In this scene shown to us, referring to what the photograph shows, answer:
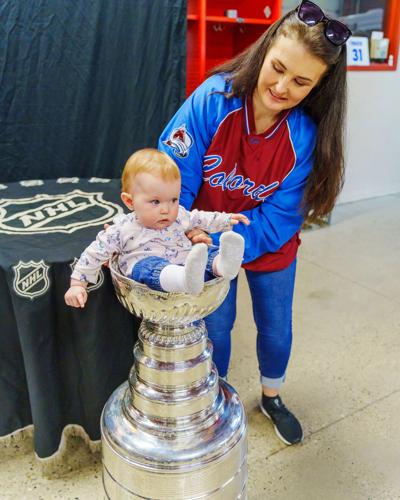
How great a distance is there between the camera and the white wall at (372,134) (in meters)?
3.79

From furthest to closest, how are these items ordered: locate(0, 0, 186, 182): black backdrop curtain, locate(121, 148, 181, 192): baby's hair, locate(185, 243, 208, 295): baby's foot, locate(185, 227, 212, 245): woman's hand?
1. locate(0, 0, 186, 182): black backdrop curtain
2. locate(185, 227, 212, 245): woman's hand
3. locate(121, 148, 181, 192): baby's hair
4. locate(185, 243, 208, 295): baby's foot

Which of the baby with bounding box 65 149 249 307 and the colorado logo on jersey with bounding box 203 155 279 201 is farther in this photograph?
the colorado logo on jersey with bounding box 203 155 279 201

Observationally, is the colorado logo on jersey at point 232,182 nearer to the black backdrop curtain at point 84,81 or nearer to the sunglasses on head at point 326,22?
the sunglasses on head at point 326,22

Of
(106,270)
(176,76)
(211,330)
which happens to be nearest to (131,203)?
(106,270)

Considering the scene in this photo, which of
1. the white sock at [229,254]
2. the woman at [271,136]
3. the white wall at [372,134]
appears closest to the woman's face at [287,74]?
the woman at [271,136]

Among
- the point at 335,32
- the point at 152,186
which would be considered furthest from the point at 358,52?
the point at 152,186

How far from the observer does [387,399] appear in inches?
68.4

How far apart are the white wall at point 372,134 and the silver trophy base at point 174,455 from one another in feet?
10.6

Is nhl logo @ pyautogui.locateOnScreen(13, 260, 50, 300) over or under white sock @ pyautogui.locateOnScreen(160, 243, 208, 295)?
under

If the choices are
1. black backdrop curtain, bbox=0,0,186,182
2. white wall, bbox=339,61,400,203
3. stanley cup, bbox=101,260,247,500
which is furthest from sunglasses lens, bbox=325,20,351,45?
white wall, bbox=339,61,400,203

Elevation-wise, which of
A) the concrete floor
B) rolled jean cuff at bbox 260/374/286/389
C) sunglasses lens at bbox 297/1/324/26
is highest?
sunglasses lens at bbox 297/1/324/26

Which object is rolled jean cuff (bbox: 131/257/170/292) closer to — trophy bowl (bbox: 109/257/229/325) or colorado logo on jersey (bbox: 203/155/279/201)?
trophy bowl (bbox: 109/257/229/325)

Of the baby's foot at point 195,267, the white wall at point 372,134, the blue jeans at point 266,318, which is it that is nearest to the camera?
the baby's foot at point 195,267

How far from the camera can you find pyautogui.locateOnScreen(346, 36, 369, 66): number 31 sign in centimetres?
362
